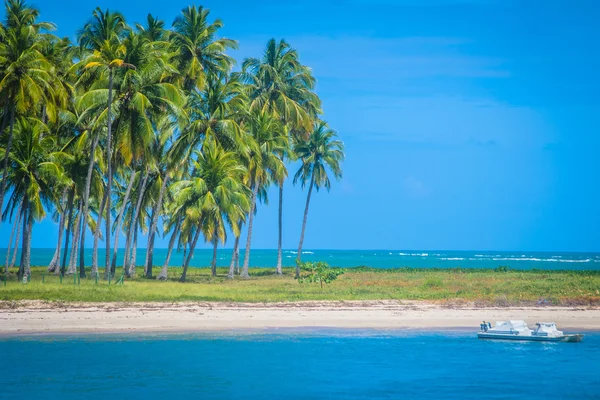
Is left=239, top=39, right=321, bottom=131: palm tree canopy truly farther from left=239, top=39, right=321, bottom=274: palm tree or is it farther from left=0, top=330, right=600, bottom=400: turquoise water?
left=0, top=330, right=600, bottom=400: turquoise water

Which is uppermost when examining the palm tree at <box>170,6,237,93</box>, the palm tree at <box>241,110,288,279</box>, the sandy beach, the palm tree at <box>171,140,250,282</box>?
the palm tree at <box>170,6,237,93</box>

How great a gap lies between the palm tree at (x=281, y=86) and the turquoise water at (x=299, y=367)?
30981 mm

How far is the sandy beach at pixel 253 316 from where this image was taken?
23359mm

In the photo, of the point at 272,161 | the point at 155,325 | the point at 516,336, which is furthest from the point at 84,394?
the point at 272,161

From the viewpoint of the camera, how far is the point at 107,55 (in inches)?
1391

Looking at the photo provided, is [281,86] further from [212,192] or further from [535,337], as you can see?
[535,337]

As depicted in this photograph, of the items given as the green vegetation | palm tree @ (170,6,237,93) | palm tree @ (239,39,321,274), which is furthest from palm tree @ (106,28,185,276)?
palm tree @ (239,39,321,274)

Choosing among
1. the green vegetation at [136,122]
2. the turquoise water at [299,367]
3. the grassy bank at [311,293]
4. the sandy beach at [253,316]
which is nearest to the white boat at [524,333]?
the turquoise water at [299,367]

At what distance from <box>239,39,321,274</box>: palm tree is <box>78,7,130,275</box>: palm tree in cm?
1402

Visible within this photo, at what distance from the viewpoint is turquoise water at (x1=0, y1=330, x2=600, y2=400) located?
16078 mm

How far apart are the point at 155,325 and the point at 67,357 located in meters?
5.14

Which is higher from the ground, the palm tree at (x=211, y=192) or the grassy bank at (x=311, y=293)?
the palm tree at (x=211, y=192)

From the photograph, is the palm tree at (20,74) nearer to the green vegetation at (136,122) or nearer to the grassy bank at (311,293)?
the green vegetation at (136,122)

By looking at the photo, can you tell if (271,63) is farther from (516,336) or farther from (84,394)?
(84,394)
